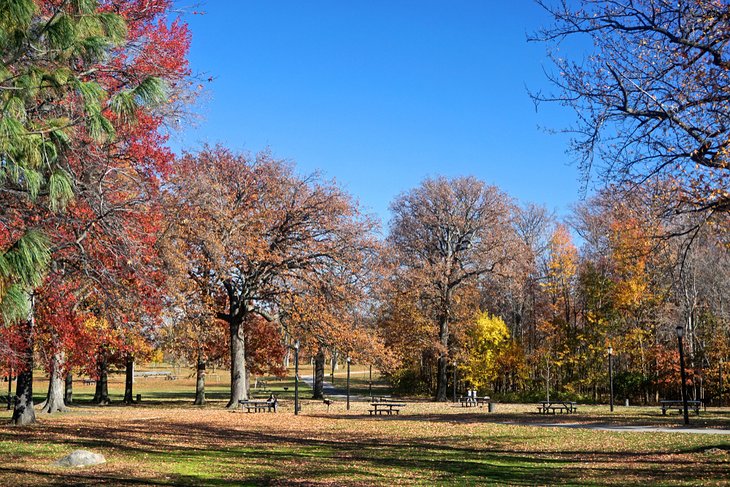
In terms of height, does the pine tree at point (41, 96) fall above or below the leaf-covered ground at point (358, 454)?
above

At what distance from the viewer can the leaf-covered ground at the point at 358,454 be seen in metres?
11.6

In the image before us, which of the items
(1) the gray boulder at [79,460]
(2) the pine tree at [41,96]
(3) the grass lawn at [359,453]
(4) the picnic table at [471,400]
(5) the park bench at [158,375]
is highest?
(2) the pine tree at [41,96]

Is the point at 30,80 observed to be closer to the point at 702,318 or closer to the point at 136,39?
the point at 136,39

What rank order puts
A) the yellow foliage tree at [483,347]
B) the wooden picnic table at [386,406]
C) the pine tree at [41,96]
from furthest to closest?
the yellow foliage tree at [483,347] < the wooden picnic table at [386,406] < the pine tree at [41,96]

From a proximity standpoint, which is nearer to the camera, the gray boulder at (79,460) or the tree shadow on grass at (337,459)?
the tree shadow on grass at (337,459)

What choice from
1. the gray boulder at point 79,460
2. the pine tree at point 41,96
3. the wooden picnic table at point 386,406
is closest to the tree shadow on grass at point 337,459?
the gray boulder at point 79,460

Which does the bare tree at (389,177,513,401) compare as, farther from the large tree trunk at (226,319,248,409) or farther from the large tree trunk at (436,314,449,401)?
the large tree trunk at (226,319,248,409)

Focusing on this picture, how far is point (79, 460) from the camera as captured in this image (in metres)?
12.2

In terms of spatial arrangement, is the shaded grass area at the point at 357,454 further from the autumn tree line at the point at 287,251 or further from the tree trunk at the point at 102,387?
the tree trunk at the point at 102,387

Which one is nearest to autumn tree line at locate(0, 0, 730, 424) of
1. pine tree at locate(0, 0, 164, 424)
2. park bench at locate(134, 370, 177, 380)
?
pine tree at locate(0, 0, 164, 424)

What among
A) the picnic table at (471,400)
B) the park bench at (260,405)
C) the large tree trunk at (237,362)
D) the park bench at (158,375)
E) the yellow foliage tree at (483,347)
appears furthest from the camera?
the park bench at (158,375)

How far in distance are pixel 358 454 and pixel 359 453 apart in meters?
0.23

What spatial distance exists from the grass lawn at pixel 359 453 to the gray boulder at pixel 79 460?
0.88 feet

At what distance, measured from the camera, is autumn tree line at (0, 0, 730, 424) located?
9.30m
